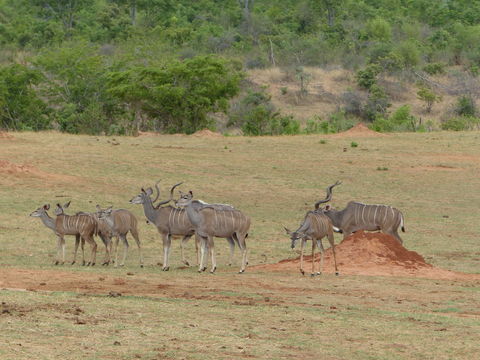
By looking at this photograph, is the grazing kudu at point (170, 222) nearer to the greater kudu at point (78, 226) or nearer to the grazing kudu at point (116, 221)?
the grazing kudu at point (116, 221)

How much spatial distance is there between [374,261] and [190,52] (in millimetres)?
52922

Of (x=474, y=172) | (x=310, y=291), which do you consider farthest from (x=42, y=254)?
(x=474, y=172)

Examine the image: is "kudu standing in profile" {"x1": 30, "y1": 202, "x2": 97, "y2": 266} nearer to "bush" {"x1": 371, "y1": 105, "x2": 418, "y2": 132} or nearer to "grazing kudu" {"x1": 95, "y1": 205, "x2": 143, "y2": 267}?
"grazing kudu" {"x1": 95, "y1": 205, "x2": 143, "y2": 267}

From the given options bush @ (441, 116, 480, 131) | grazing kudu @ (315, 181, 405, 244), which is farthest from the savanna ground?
bush @ (441, 116, 480, 131)

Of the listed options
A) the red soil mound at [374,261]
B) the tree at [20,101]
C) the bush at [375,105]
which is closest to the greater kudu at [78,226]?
the red soil mound at [374,261]

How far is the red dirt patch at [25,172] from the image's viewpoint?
1112 inches

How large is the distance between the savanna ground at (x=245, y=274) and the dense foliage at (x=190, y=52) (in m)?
7.03

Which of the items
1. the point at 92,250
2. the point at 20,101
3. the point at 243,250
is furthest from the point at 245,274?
the point at 20,101

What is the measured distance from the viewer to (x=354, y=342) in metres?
11.0

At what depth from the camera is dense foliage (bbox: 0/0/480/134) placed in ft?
152

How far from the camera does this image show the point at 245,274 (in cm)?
1683

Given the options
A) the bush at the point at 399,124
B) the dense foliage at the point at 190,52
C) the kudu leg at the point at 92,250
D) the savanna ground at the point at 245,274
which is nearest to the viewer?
the savanna ground at the point at 245,274

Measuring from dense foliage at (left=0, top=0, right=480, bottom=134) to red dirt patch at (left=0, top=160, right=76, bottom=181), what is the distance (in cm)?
1573

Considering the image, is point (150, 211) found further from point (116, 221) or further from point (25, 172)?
point (25, 172)
